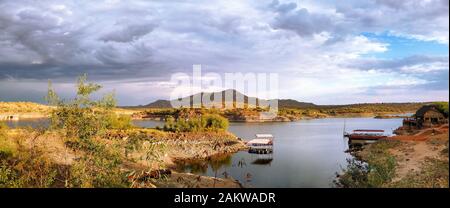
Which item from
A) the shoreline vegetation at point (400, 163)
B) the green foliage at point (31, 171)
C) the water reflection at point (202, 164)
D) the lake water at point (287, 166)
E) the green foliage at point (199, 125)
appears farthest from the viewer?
the green foliage at point (199, 125)

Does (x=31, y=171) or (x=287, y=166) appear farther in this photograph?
(x=287, y=166)

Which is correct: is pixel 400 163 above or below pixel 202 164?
above

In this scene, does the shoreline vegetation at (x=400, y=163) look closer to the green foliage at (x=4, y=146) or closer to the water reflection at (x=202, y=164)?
the water reflection at (x=202, y=164)

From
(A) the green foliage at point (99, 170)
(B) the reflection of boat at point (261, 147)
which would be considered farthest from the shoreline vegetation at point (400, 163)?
(B) the reflection of boat at point (261, 147)

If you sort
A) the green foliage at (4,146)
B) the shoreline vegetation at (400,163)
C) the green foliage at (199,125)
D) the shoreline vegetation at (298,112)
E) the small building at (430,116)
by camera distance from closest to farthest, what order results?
the shoreline vegetation at (400,163)
the green foliage at (4,146)
the small building at (430,116)
the green foliage at (199,125)
the shoreline vegetation at (298,112)

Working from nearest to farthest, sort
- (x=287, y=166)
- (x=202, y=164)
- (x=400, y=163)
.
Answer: (x=400, y=163) → (x=202, y=164) → (x=287, y=166)

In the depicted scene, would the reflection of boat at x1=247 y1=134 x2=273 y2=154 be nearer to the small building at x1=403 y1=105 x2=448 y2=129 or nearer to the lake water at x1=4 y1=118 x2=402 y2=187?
the lake water at x1=4 y1=118 x2=402 y2=187

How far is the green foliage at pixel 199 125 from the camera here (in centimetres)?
3541

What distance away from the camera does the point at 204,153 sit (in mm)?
27891

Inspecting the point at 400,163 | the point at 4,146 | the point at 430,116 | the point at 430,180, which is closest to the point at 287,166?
the point at 400,163

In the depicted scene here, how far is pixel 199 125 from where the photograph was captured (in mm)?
35719

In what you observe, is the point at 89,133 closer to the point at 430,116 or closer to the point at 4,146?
the point at 4,146
